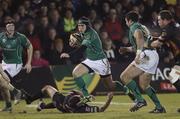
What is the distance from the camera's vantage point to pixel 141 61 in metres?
14.8

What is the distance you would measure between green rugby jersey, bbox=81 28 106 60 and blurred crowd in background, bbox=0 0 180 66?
15.5 feet

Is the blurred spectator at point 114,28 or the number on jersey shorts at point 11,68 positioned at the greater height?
the blurred spectator at point 114,28

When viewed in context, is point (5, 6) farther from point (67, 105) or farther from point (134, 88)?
point (67, 105)

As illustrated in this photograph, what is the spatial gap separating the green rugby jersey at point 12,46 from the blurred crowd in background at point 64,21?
179 inches

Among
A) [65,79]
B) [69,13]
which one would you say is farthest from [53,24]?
[65,79]

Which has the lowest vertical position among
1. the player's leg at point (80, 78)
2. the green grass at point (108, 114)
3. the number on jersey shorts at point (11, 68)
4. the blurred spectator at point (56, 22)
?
the green grass at point (108, 114)

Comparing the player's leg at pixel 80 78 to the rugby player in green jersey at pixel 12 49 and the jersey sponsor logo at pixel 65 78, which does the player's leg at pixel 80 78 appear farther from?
the jersey sponsor logo at pixel 65 78

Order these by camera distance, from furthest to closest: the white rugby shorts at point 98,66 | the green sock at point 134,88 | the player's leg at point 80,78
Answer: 1. the white rugby shorts at point 98,66
2. the player's leg at point 80,78
3. the green sock at point 134,88

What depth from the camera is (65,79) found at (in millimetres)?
21297

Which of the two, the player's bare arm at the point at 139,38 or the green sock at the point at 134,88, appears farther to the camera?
the green sock at the point at 134,88

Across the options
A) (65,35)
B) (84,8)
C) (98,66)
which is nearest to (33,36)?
(65,35)

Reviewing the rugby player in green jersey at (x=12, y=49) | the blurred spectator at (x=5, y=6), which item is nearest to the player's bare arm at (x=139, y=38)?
the rugby player in green jersey at (x=12, y=49)

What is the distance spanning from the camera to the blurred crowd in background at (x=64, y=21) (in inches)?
861

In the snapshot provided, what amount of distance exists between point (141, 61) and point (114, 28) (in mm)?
9074
